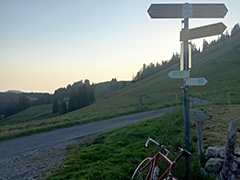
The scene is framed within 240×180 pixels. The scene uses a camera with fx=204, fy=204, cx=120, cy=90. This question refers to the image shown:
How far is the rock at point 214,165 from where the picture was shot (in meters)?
4.71

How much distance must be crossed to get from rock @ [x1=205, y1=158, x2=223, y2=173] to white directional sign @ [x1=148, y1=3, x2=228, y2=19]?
10.7ft

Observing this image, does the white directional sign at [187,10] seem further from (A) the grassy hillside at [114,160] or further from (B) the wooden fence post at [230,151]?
(A) the grassy hillside at [114,160]

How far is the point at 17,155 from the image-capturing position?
27.9ft

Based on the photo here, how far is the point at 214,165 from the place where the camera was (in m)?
4.75

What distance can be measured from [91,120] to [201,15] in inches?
549

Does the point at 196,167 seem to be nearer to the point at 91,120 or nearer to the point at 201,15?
the point at 201,15

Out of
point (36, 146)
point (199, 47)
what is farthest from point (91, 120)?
point (199, 47)

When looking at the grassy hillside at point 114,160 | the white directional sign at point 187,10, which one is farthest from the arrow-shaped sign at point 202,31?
the grassy hillside at point 114,160

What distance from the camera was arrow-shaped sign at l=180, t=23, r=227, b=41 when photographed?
13.2ft

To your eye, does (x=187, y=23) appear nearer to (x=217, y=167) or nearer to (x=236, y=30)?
(x=217, y=167)

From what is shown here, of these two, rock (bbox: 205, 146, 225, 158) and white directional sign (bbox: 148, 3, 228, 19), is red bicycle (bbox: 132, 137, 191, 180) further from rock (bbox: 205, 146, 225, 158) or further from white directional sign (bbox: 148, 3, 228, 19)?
white directional sign (bbox: 148, 3, 228, 19)

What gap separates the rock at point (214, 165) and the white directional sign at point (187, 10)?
10.7 ft

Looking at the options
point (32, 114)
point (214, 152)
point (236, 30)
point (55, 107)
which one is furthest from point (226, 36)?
point (214, 152)

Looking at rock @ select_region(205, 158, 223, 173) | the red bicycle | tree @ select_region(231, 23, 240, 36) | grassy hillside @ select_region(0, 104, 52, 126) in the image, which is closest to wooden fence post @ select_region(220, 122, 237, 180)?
the red bicycle
